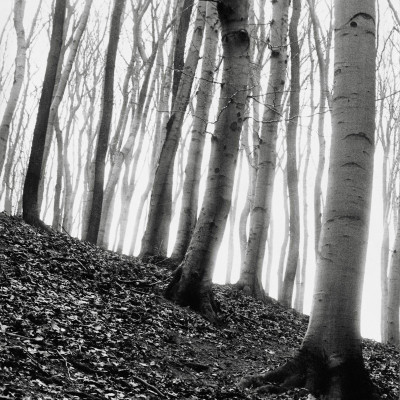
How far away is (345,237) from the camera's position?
3830mm

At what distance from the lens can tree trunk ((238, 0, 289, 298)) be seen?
8.80 metres

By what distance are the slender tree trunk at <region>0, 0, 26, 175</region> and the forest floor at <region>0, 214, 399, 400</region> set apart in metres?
2.30

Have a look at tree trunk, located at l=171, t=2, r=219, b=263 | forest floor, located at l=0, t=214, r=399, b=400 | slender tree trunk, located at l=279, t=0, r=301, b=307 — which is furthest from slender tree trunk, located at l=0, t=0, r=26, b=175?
slender tree trunk, located at l=279, t=0, r=301, b=307

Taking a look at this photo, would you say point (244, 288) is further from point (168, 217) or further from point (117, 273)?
point (117, 273)

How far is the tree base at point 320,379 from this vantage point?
360 cm

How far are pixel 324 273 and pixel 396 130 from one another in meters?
14.1

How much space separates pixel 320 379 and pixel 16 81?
8.19 metres

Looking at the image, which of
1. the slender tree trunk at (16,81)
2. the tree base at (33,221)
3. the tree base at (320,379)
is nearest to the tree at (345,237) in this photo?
the tree base at (320,379)

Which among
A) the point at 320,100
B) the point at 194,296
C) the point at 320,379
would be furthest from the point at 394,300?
the point at 320,379

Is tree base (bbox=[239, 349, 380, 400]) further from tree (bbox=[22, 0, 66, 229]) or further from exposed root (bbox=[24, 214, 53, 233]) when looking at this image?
tree (bbox=[22, 0, 66, 229])

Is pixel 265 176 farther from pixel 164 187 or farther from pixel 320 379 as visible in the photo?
pixel 320 379

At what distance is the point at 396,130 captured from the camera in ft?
53.9

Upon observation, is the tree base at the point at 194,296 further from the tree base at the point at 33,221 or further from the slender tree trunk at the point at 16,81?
the slender tree trunk at the point at 16,81

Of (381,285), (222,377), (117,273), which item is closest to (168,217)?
(117,273)
